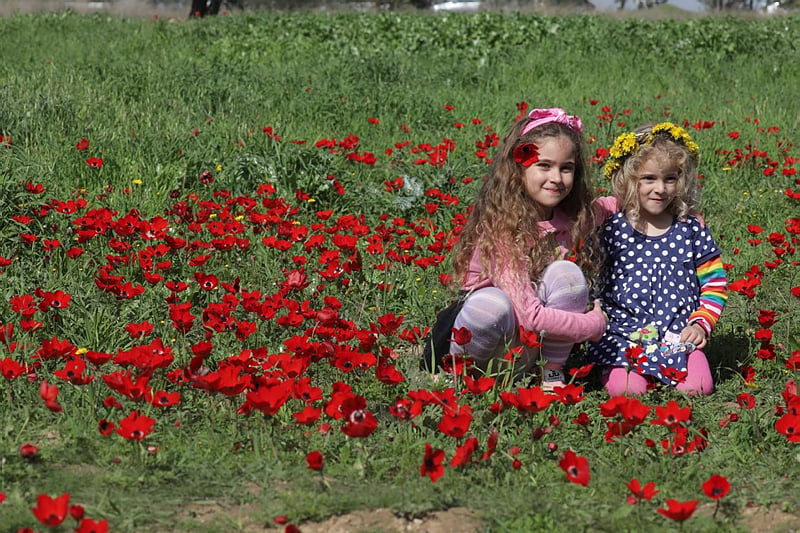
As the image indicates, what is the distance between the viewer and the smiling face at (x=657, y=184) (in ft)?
11.4

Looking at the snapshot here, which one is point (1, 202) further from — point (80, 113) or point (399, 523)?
point (399, 523)

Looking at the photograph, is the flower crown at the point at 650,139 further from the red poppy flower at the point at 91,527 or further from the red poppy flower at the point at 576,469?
the red poppy flower at the point at 91,527

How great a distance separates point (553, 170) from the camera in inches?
130

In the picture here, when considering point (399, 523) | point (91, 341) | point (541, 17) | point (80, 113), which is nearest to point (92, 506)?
point (399, 523)

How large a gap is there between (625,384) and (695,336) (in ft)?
1.03

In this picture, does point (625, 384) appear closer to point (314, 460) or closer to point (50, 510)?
point (314, 460)

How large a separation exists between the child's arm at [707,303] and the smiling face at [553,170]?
2.20 ft

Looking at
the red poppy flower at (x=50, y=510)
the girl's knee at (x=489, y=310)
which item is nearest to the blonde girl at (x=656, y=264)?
the girl's knee at (x=489, y=310)

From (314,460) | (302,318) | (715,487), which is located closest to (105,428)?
(314,460)

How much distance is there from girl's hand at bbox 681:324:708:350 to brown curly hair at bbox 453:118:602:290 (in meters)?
0.40

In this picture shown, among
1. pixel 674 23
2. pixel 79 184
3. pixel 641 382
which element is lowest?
pixel 641 382

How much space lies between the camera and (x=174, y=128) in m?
6.10

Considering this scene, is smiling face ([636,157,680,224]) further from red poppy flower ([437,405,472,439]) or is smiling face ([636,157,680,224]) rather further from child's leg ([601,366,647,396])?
red poppy flower ([437,405,472,439])

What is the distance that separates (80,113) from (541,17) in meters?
8.72
